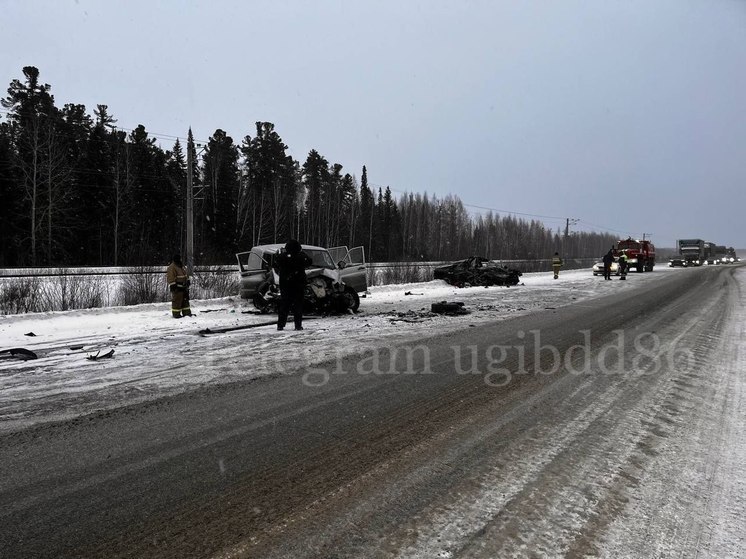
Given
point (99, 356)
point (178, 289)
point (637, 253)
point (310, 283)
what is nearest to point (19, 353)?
point (99, 356)

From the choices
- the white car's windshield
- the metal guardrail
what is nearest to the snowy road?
the white car's windshield

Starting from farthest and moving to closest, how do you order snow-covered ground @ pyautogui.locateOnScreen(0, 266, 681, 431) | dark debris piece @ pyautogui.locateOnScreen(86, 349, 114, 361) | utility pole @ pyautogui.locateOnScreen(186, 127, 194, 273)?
1. utility pole @ pyautogui.locateOnScreen(186, 127, 194, 273)
2. dark debris piece @ pyautogui.locateOnScreen(86, 349, 114, 361)
3. snow-covered ground @ pyautogui.locateOnScreen(0, 266, 681, 431)

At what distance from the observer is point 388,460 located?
10.6ft

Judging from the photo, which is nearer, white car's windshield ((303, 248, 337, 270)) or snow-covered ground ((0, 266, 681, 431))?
snow-covered ground ((0, 266, 681, 431))

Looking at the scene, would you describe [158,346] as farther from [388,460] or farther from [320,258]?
[388,460]

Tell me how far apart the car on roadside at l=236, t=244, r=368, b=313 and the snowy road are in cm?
476

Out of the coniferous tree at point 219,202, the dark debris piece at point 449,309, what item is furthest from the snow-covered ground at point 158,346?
the coniferous tree at point 219,202

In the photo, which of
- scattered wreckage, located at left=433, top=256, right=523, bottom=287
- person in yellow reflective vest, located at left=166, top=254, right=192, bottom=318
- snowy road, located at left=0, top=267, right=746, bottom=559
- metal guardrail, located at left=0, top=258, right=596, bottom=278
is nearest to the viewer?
snowy road, located at left=0, top=267, right=746, bottom=559

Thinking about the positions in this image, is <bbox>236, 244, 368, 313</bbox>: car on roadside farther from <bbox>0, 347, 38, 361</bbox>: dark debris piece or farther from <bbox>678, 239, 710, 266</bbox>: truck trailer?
<bbox>678, 239, 710, 266</bbox>: truck trailer

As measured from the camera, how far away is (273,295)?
37.3ft

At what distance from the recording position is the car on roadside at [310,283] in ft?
37.2

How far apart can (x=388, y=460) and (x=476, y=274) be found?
20.8m

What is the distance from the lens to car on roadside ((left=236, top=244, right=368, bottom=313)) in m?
11.3

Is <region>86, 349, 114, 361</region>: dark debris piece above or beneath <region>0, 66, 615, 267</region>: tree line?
beneath
